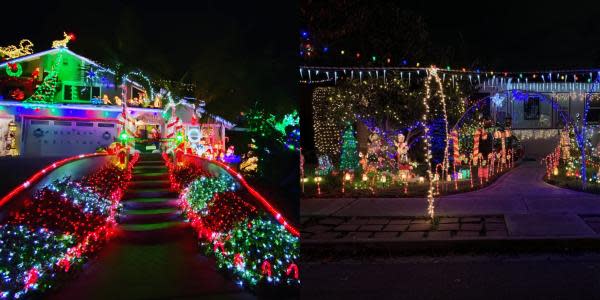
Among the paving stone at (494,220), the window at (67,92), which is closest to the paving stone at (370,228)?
the paving stone at (494,220)

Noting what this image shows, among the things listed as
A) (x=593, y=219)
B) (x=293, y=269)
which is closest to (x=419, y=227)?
(x=593, y=219)

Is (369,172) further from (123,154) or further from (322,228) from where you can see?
(123,154)

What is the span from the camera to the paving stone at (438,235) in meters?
8.16

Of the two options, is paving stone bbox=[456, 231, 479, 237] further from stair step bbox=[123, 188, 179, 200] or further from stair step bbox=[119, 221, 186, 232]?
stair step bbox=[123, 188, 179, 200]

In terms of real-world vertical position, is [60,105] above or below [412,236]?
above

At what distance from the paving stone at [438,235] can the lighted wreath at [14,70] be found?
20.0 ft

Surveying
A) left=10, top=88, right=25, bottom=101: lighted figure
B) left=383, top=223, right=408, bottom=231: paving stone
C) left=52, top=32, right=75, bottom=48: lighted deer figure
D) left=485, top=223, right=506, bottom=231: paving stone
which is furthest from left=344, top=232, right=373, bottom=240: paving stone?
left=52, top=32, right=75, bottom=48: lighted deer figure

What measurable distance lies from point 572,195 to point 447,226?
453 cm

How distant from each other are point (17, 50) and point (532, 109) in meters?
22.4

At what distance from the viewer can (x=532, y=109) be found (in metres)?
24.3

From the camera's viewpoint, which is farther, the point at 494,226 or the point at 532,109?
the point at 532,109

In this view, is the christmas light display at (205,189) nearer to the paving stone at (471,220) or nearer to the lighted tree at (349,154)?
the paving stone at (471,220)

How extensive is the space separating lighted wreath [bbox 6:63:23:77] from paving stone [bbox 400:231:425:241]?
18.9 feet

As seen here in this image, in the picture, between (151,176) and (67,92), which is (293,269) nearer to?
(67,92)
